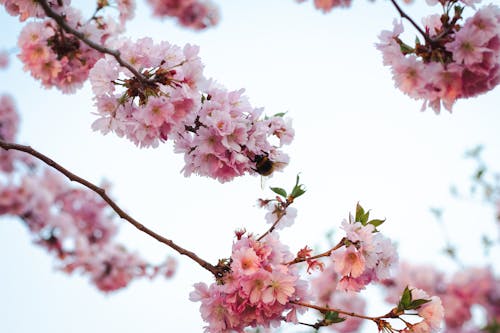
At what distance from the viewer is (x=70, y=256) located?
312 inches

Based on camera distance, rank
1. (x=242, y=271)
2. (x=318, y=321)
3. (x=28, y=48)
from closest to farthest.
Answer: (x=242, y=271)
(x=318, y=321)
(x=28, y=48)

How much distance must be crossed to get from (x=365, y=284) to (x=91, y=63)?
2.32m

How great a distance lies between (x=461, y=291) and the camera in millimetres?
7855

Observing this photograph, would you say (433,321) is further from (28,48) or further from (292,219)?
(28,48)

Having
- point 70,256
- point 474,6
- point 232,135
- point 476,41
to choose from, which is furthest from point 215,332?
point 70,256

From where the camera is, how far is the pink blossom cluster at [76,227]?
25.5 feet

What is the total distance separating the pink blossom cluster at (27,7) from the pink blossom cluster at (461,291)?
263 inches

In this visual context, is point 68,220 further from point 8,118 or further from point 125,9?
point 125,9

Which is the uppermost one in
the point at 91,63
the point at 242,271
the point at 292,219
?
the point at 91,63

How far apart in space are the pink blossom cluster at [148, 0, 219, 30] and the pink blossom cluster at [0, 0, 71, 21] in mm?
2773

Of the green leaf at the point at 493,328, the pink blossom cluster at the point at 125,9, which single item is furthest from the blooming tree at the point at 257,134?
the green leaf at the point at 493,328

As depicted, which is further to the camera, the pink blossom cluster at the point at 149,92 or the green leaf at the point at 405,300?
the pink blossom cluster at the point at 149,92

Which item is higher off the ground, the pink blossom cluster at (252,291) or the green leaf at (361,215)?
the green leaf at (361,215)

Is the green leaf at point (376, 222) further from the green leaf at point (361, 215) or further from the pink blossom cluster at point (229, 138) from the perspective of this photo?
the pink blossom cluster at point (229, 138)
